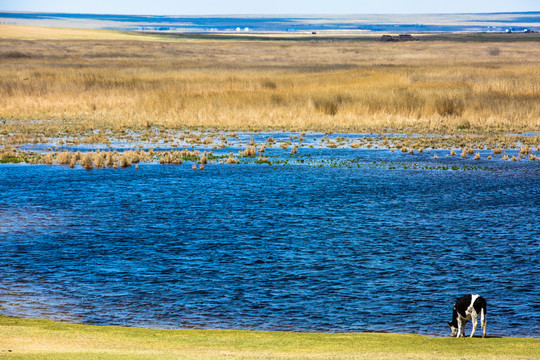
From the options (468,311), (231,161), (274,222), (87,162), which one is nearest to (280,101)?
(231,161)

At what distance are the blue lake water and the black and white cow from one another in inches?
39.6

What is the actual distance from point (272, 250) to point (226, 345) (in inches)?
336

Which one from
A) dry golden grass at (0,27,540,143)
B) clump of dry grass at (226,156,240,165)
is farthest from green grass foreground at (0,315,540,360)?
dry golden grass at (0,27,540,143)

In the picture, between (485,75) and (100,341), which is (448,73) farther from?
(100,341)

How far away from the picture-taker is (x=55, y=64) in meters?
86.6

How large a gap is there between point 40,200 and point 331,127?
98.2ft

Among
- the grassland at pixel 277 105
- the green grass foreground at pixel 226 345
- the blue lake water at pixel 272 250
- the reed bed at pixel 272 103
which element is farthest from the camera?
the reed bed at pixel 272 103

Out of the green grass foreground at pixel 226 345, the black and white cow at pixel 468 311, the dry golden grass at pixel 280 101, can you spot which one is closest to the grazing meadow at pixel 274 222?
the green grass foreground at pixel 226 345

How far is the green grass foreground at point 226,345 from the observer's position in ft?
39.4

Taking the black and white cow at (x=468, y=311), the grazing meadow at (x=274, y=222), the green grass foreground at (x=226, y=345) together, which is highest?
the black and white cow at (x=468, y=311)

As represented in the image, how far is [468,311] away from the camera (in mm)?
13672

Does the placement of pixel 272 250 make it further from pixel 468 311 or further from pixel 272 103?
pixel 272 103

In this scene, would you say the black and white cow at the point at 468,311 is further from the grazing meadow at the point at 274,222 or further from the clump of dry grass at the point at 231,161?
the clump of dry grass at the point at 231,161

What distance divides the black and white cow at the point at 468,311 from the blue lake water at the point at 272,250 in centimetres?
101
